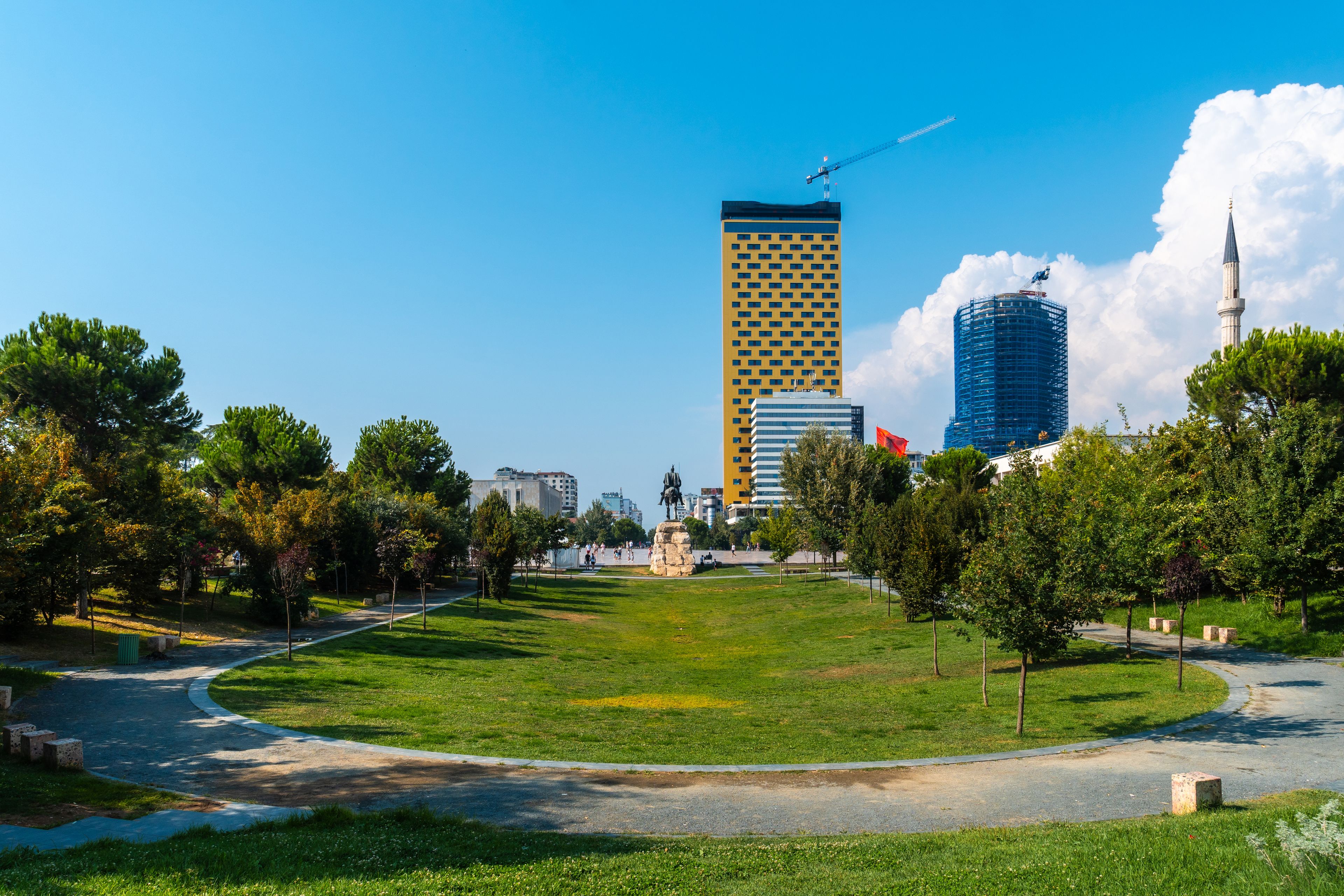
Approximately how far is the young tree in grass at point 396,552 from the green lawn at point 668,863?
97.5ft

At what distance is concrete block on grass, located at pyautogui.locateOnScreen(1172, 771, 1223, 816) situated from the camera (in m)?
11.6

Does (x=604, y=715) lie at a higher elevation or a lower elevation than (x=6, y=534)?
lower

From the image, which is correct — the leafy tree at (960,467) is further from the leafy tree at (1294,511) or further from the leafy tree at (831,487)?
the leafy tree at (1294,511)

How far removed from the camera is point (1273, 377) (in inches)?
1563

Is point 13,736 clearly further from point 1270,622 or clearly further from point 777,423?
point 777,423

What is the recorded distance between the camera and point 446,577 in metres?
77.0

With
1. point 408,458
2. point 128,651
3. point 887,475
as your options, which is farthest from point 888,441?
point 128,651

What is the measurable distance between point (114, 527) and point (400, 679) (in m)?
14.2

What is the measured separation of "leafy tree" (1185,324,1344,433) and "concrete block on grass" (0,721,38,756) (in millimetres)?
49682

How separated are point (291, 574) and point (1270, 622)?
4205 centimetres

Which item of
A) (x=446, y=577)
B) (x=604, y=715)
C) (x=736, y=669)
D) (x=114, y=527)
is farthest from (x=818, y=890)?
(x=446, y=577)

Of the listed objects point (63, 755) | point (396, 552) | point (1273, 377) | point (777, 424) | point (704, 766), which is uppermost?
point (777, 424)

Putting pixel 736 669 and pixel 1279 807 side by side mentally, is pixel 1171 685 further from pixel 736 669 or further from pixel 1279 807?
pixel 736 669

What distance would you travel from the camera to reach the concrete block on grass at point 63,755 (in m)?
14.1
